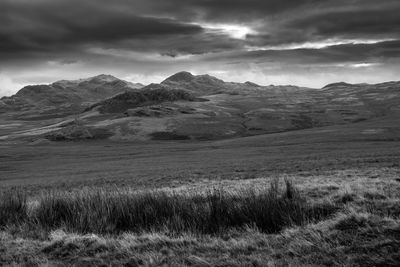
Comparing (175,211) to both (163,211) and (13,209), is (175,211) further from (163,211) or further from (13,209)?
(13,209)

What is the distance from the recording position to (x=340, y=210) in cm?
1284

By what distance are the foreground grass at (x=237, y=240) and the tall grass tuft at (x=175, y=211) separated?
64 millimetres

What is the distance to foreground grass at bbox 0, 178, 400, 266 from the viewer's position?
30.8 feet

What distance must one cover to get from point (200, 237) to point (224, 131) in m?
173

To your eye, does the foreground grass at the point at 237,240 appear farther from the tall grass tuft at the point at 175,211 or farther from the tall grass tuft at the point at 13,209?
the tall grass tuft at the point at 13,209

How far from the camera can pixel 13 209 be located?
15.9 metres

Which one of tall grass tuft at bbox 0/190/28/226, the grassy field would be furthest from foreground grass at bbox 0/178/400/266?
tall grass tuft at bbox 0/190/28/226

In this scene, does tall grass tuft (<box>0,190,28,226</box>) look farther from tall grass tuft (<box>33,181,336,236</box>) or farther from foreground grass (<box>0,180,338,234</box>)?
tall grass tuft (<box>33,181,336,236</box>)

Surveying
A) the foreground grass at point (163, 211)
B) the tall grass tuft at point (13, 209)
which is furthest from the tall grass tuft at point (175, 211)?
the tall grass tuft at point (13, 209)

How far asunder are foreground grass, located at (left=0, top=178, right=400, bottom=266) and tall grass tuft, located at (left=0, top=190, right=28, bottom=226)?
238 mm

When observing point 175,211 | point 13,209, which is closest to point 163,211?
point 175,211

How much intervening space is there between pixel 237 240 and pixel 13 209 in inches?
367

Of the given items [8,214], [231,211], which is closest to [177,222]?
[231,211]

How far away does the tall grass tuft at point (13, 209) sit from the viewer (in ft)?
49.5
